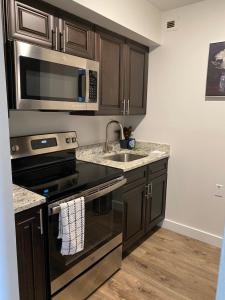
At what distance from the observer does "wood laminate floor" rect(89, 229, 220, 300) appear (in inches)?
72.3

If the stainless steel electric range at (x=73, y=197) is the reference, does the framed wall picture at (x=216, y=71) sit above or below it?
above

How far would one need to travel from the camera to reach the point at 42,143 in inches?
73.9

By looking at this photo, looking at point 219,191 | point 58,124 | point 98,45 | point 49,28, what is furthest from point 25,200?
point 219,191

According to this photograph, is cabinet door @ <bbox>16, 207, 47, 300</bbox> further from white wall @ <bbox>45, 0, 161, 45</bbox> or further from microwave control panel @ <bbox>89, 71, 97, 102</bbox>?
white wall @ <bbox>45, 0, 161, 45</bbox>

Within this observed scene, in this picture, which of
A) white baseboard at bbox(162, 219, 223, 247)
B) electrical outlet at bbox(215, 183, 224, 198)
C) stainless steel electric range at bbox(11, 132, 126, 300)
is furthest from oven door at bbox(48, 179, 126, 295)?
electrical outlet at bbox(215, 183, 224, 198)

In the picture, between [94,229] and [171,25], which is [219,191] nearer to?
[94,229]

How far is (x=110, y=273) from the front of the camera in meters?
1.96

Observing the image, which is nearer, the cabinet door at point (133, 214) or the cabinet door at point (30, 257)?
the cabinet door at point (30, 257)

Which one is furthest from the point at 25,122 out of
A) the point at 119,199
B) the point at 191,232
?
the point at 191,232

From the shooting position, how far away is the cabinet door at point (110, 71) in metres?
2.04

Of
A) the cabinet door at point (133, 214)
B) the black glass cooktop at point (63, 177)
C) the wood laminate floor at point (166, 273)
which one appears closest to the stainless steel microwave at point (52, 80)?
the black glass cooktop at point (63, 177)

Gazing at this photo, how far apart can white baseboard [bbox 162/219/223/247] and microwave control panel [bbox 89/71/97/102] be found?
70.7 inches

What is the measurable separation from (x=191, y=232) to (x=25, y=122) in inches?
84.1

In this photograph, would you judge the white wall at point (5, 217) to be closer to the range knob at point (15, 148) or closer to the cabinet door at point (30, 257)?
the cabinet door at point (30, 257)
